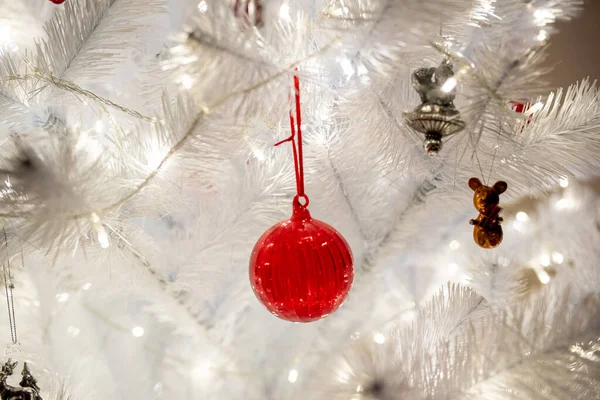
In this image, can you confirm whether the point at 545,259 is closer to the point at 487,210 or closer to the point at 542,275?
the point at 542,275

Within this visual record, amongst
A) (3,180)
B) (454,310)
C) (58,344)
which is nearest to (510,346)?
(454,310)

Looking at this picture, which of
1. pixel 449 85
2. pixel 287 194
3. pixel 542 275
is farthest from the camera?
pixel 542 275

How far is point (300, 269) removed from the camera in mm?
476

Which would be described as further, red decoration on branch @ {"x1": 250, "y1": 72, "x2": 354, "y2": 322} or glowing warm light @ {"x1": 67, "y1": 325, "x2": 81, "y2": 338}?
glowing warm light @ {"x1": 67, "y1": 325, "x2": 81, "y2": 338}

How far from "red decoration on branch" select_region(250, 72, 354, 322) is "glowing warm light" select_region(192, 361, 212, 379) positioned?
352mm

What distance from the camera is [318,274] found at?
1.57 ft

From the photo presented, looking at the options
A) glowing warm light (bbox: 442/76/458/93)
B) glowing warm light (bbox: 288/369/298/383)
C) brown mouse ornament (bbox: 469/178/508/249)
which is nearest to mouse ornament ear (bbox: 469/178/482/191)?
brown mouse ornament (bbox: 469/178/508/249)

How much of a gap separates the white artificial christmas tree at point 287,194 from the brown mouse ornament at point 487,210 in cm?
5

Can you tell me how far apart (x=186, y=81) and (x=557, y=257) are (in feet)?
1.94

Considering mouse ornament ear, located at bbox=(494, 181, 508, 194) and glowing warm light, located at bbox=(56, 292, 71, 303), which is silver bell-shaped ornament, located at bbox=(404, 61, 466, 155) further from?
glowing warm light, located at bbox=(56, 292, 71, 303)

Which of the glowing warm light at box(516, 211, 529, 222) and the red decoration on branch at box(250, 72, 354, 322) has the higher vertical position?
the glowing warm light at box(516, 211, 529, 222)

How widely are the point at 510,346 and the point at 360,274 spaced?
0.26m

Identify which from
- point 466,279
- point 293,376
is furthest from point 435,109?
point 293,376

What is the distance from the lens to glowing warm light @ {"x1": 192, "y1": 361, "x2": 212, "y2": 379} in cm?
79
